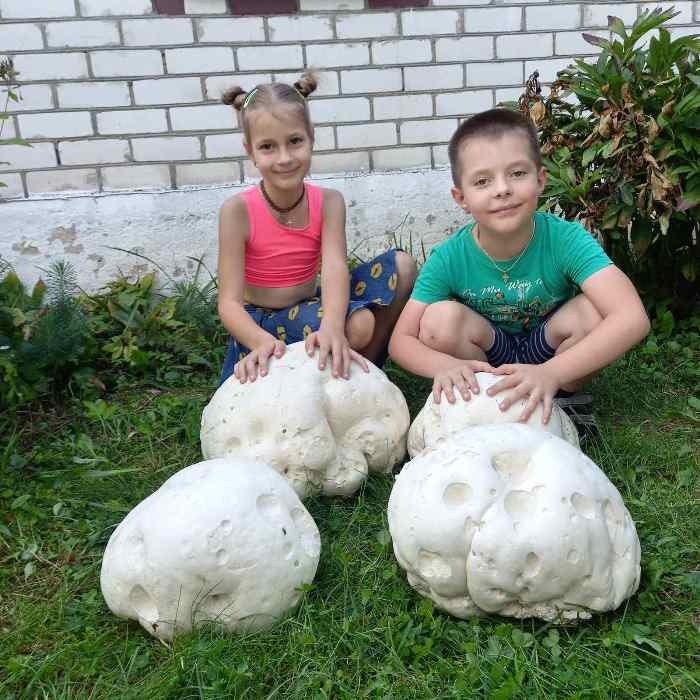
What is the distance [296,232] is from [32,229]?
1.84 meters

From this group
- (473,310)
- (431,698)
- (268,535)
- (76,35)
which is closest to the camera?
(431,698)

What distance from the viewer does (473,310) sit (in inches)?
116

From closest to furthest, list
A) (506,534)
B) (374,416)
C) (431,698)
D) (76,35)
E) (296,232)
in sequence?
(431,698) < (506,534) < (374,416) < (296,232) < (76,35)

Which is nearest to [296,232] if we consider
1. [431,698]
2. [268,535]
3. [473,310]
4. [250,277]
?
[250,277]

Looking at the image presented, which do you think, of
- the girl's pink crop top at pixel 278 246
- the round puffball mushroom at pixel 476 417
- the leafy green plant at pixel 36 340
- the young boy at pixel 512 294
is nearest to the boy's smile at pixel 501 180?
the young boy at pixel 512 294

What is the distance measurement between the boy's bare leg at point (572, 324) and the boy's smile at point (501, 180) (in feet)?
1.23

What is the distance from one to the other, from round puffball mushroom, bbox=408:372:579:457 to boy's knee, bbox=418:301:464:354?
0.28 meters

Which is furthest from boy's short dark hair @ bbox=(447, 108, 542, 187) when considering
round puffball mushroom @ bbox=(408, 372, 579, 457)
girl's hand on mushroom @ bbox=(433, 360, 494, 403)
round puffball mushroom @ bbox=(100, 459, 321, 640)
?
round puffball mushroom @ bbox=(100, 459, 321, 640)

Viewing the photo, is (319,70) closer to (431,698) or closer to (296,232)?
(296,232)

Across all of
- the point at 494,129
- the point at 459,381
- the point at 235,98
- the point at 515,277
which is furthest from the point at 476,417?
the point at 235,98

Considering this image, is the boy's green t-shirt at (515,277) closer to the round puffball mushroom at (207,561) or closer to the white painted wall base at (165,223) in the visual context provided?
the round puffball mushroom at (207,561)

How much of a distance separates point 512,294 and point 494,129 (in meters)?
0.62

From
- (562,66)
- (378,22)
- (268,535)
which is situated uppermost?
(378,22)

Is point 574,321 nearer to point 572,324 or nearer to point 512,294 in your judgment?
point 572,324
